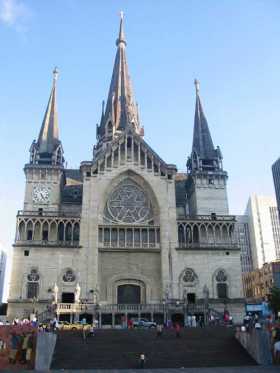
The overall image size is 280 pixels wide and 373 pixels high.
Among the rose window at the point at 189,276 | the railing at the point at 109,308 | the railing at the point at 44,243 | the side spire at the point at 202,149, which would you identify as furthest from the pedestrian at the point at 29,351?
the side spire at the point at 202,149

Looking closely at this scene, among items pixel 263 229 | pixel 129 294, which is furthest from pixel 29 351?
pixel 263 229

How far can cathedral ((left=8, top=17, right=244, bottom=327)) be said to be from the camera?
152 feet

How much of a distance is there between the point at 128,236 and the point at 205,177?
14409 millimetres

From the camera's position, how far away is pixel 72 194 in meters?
58.2

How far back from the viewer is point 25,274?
47000 mm

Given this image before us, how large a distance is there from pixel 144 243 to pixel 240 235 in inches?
3189

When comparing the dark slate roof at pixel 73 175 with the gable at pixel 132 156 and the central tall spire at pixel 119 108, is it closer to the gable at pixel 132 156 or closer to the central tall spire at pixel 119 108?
the central tall spire at pixel 119 108

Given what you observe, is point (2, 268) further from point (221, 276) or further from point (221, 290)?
point (221, 290)

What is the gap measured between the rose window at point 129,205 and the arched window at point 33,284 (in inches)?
Result: 438

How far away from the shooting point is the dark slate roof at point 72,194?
186 ft

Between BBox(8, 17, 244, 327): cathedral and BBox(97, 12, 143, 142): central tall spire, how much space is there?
11805mm

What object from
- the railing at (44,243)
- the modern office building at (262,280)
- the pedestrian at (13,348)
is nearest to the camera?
the pedestrian at (13,348)

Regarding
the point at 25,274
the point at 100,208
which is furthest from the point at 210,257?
the point at 25,274

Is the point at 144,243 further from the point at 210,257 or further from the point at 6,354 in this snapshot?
the point at 6,354
